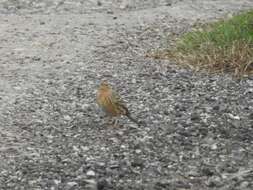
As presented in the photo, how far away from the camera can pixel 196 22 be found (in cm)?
1393

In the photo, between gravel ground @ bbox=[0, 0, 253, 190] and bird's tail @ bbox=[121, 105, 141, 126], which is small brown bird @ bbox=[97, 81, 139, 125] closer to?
bird's tail @ bbox=[121, 105, 141, 126]

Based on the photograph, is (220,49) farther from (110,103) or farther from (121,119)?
(110,103)

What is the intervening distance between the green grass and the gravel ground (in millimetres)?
310

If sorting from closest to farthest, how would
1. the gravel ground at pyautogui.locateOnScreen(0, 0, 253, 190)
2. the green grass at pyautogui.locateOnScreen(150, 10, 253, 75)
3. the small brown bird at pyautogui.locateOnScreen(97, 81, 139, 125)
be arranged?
the gravel ground at pyautogui.locateOnScreen(0, 0, 253, 190)
the small brown bird at pyautogui.locateOnScreen(97, 81, 139, 125)
the green grass at pyautogui.locateOnScreen(150, 10, 253, 75)

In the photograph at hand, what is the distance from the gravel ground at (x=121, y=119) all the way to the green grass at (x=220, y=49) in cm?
31

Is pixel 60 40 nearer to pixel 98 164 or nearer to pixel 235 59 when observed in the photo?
pixel 235 59

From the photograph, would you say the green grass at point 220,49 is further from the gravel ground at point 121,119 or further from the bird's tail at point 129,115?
the bird's tail at point 129,115

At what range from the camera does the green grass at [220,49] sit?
9.93 meters

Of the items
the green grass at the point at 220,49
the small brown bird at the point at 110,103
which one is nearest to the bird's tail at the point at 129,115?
the small brown bird at the point at 110,103

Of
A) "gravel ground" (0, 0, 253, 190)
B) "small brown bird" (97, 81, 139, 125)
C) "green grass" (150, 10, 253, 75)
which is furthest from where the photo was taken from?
"green grass" (150, 10, 253, 75)

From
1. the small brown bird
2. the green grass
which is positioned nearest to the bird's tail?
the small brown bird

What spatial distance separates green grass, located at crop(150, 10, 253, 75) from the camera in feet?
32.6

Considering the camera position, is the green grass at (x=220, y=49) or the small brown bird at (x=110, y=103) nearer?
the small brown bird at (x=110, y=103)

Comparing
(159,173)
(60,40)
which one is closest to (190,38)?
(60,40)
